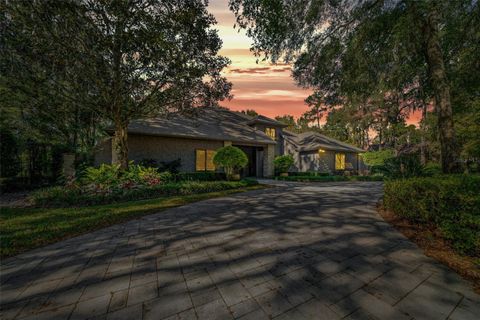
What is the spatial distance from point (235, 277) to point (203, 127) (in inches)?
566

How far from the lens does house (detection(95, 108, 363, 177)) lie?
45.3 feet

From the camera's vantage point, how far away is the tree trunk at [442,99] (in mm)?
5629

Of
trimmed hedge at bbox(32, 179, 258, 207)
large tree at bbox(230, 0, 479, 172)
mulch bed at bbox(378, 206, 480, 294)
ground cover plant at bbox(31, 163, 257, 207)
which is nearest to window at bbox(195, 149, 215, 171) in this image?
ground cover plant at bbox(31, 163, 257, 207)

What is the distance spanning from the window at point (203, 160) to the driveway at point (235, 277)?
1083 cm

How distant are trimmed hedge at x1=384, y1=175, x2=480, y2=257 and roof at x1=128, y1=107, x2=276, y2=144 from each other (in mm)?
10427

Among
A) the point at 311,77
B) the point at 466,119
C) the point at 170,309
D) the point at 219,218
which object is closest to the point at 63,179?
the point at 219,218

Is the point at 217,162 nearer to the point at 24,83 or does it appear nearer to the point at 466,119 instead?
the point at 24,83

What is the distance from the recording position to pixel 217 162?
1334 cm

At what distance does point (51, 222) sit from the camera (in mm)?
5379

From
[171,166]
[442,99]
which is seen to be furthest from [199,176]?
[442,99]

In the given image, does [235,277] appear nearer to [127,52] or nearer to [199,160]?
[127,52]

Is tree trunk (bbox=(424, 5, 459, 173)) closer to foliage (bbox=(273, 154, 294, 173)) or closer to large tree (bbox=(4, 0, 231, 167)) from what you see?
large tree (bbox=(4, 0, 231, 167))

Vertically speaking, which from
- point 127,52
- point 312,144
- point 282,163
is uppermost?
point 127,52

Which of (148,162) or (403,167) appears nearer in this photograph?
(403,167)
